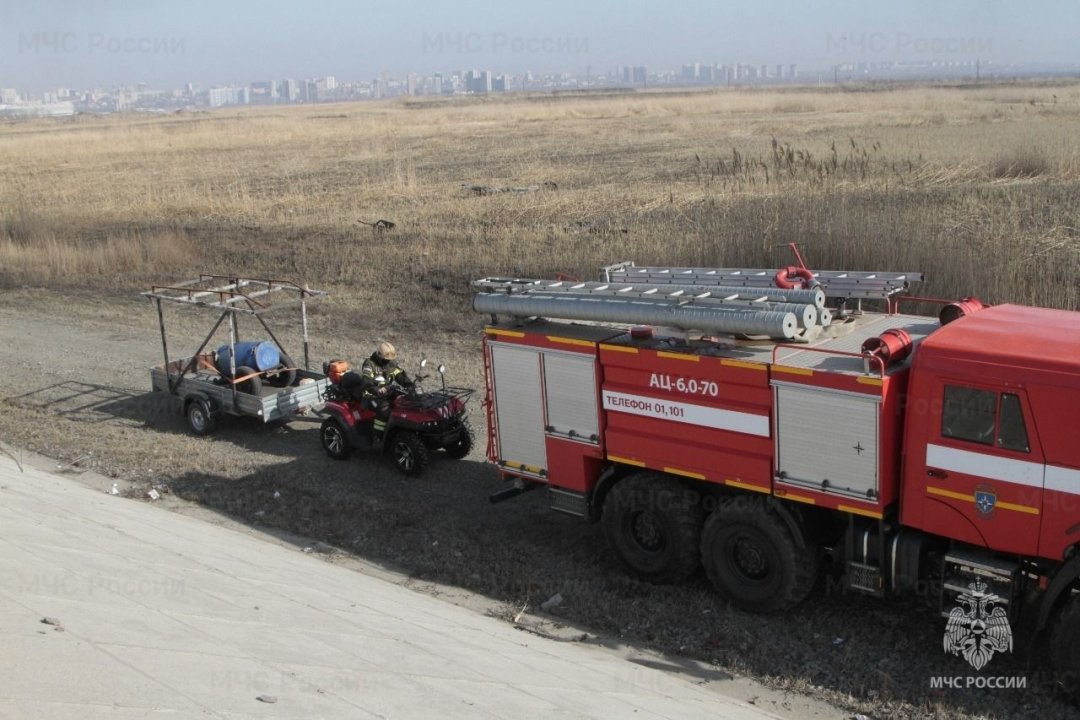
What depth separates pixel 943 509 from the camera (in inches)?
297

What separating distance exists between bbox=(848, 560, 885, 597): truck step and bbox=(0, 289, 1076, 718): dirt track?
45cm

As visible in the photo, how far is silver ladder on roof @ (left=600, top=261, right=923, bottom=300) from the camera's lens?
939 cm

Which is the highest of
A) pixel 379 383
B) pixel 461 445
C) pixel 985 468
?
pixel 985 468

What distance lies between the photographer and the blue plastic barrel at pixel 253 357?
47.0ft

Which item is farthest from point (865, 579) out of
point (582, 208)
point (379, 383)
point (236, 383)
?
point (582, 208)

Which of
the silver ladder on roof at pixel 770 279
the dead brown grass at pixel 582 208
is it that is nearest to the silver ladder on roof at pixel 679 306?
the silver ladder on roof at pixel 770 279

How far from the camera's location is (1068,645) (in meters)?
7.05

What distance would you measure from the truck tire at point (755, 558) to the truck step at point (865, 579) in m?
0.34

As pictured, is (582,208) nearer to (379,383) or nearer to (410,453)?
(379,383)

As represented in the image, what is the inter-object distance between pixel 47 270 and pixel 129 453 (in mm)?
15108

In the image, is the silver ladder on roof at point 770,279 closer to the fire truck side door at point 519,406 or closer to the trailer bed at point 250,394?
the fire truck side door at point 519,406

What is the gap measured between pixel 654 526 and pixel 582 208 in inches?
759

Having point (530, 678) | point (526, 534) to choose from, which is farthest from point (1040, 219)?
point (530, 678)

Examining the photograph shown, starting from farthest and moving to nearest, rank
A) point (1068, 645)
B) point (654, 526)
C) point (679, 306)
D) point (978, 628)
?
point (654, 526), point (679, 306), point (978, 628), point (1068, 645)
